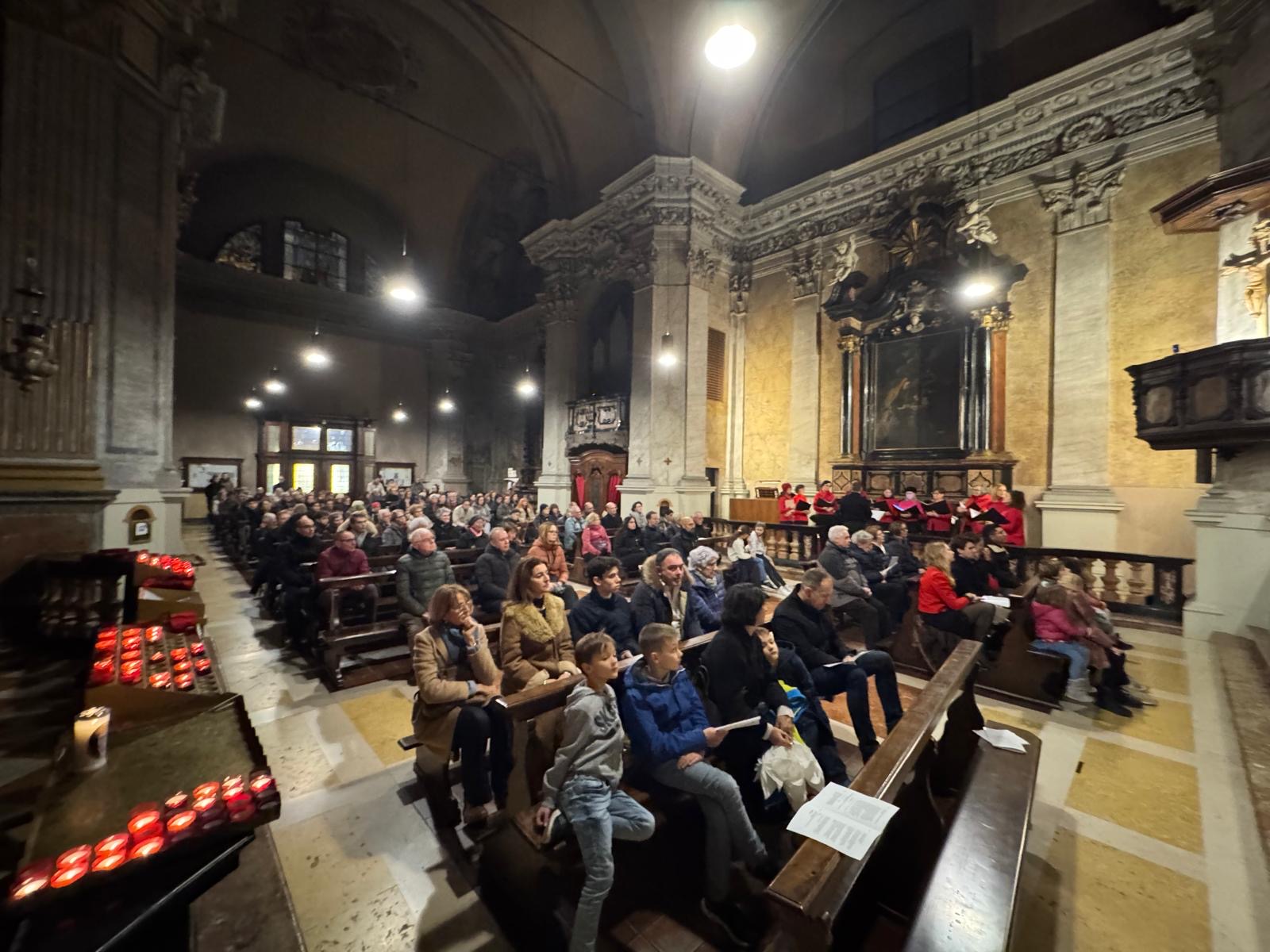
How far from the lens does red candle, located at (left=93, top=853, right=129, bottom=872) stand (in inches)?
53.3

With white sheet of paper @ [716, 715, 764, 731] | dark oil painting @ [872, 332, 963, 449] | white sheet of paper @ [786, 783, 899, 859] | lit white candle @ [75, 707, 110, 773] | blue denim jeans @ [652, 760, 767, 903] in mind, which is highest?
dark oil painting @ [872, 332, 963, 449]

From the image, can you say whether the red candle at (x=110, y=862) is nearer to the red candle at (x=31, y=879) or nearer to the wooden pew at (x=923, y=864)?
the red candle at (x=31, y=879)

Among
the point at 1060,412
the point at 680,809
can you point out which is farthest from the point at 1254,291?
the point at 680,809

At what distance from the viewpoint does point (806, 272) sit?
470 inches

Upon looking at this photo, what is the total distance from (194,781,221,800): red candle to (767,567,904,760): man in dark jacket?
2858 millimetres

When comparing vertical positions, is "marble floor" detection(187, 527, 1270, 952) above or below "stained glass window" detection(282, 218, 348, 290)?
below

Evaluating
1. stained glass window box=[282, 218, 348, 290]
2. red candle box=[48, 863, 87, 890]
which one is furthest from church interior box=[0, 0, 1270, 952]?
stained glass window box=[282, 218, 348, 290]

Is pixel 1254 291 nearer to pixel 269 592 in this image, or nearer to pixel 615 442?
pixel 615 442

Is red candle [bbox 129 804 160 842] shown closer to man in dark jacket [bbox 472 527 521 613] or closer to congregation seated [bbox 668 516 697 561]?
man in dark jacket [bbox 472 527 521 613]

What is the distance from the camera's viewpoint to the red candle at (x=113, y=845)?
1.40 m

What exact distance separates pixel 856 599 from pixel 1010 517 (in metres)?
4.94

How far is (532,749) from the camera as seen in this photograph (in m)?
2.39

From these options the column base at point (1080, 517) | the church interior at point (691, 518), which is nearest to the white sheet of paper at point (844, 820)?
the church interior at point (691, 518)

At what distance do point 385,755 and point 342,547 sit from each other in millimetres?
2548
